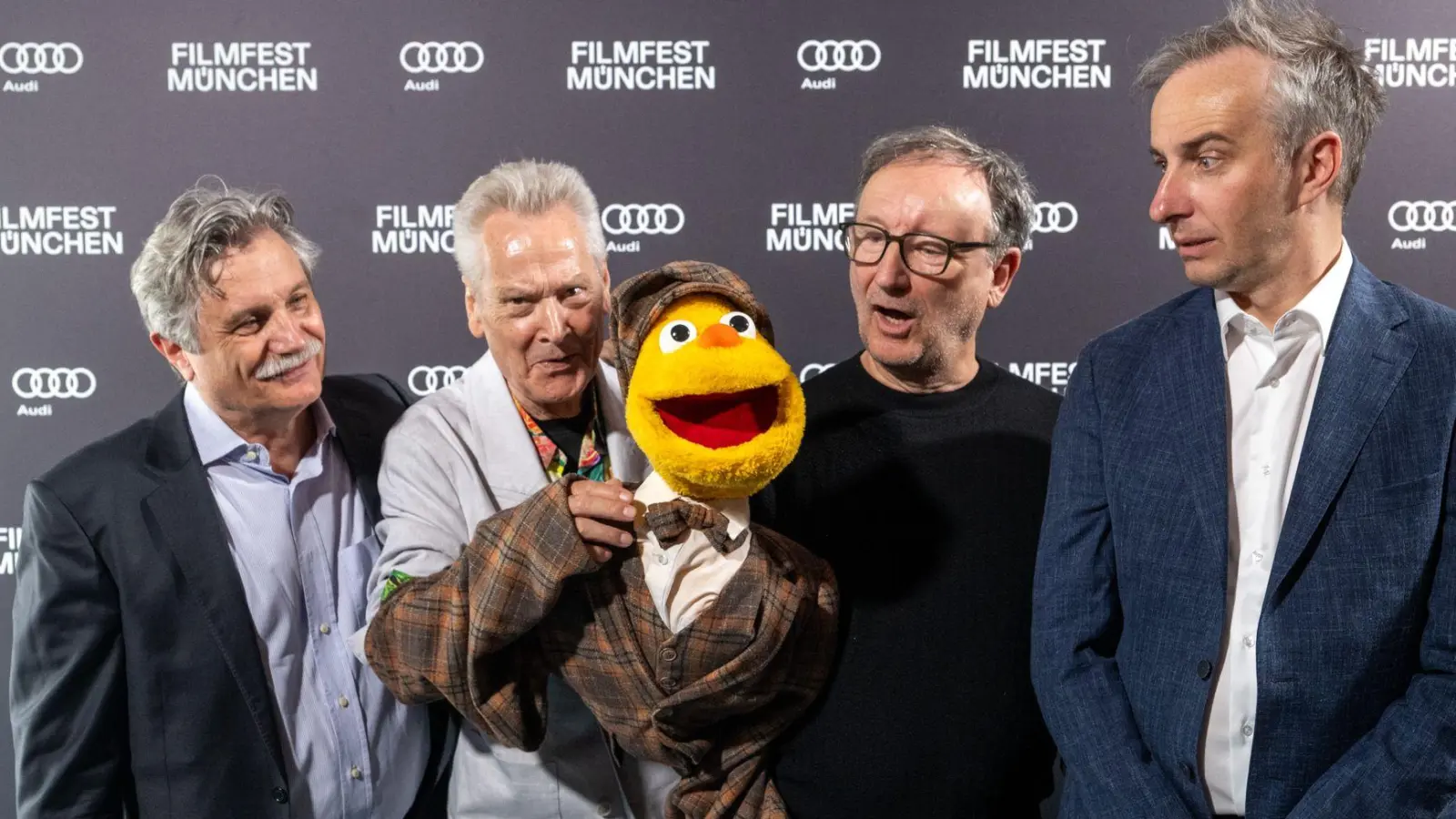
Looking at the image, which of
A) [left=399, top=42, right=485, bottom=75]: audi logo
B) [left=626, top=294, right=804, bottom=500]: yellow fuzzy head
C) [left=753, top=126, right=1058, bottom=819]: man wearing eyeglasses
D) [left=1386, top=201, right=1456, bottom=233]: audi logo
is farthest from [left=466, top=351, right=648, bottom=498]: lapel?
[left=1386, top=201, right=1456, bottom=233]: audi logo

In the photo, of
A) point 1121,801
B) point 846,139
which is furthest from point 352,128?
point 1121,801

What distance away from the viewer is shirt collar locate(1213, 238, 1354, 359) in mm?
1351

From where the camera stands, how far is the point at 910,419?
1633 mm

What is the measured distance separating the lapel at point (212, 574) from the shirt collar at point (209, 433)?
0.16 feet

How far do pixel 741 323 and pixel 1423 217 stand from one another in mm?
2090

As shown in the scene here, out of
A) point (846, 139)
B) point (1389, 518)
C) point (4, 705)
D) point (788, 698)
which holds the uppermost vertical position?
point (846, 139)

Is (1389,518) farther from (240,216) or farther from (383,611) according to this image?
(240,216)

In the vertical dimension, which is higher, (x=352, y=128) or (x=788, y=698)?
(x=352, y=128)

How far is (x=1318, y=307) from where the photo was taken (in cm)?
135

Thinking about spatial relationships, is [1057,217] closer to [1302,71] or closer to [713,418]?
[1302,71]

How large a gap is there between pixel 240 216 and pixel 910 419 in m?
1.05

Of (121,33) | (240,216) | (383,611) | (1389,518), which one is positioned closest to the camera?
(1389,518)

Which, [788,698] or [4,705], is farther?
[4,705]

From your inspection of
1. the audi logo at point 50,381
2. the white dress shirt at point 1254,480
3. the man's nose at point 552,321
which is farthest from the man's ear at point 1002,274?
the audi logo at point 50,381
